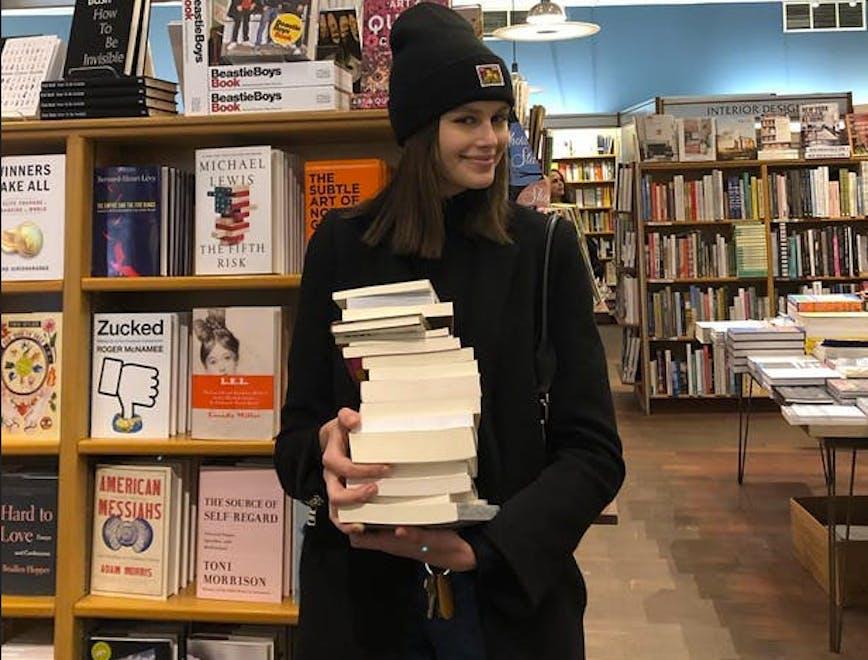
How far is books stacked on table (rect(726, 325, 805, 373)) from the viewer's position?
4.16m

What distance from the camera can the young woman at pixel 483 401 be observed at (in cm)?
117

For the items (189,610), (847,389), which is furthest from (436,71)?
(847,389)

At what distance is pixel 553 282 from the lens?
4.18 ft

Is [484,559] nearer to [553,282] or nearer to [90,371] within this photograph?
[553,282]

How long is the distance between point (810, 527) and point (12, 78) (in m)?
3.35

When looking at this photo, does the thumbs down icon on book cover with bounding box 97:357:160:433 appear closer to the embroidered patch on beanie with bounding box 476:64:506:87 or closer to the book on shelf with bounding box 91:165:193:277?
the book on shelf with bounding box 91:165:193:277

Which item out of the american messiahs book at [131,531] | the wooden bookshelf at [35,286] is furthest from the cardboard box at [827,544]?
the wooden bookshelf at [35,286]

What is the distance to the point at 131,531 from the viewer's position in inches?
86.7

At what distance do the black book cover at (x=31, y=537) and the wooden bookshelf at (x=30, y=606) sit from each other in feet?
0.05

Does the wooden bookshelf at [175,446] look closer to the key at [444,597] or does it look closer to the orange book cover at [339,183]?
the orange book cover at [339,183]

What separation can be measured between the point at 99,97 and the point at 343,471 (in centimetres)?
146

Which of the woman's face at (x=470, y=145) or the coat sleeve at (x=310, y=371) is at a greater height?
the woman's face at (x=470, y=145)

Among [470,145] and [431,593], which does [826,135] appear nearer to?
[470,145]

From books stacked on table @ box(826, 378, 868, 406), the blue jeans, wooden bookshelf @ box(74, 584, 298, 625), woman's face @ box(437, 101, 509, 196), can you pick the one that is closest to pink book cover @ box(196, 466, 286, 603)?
wooden bookshelf @ box(74, 584, 298, 625)
